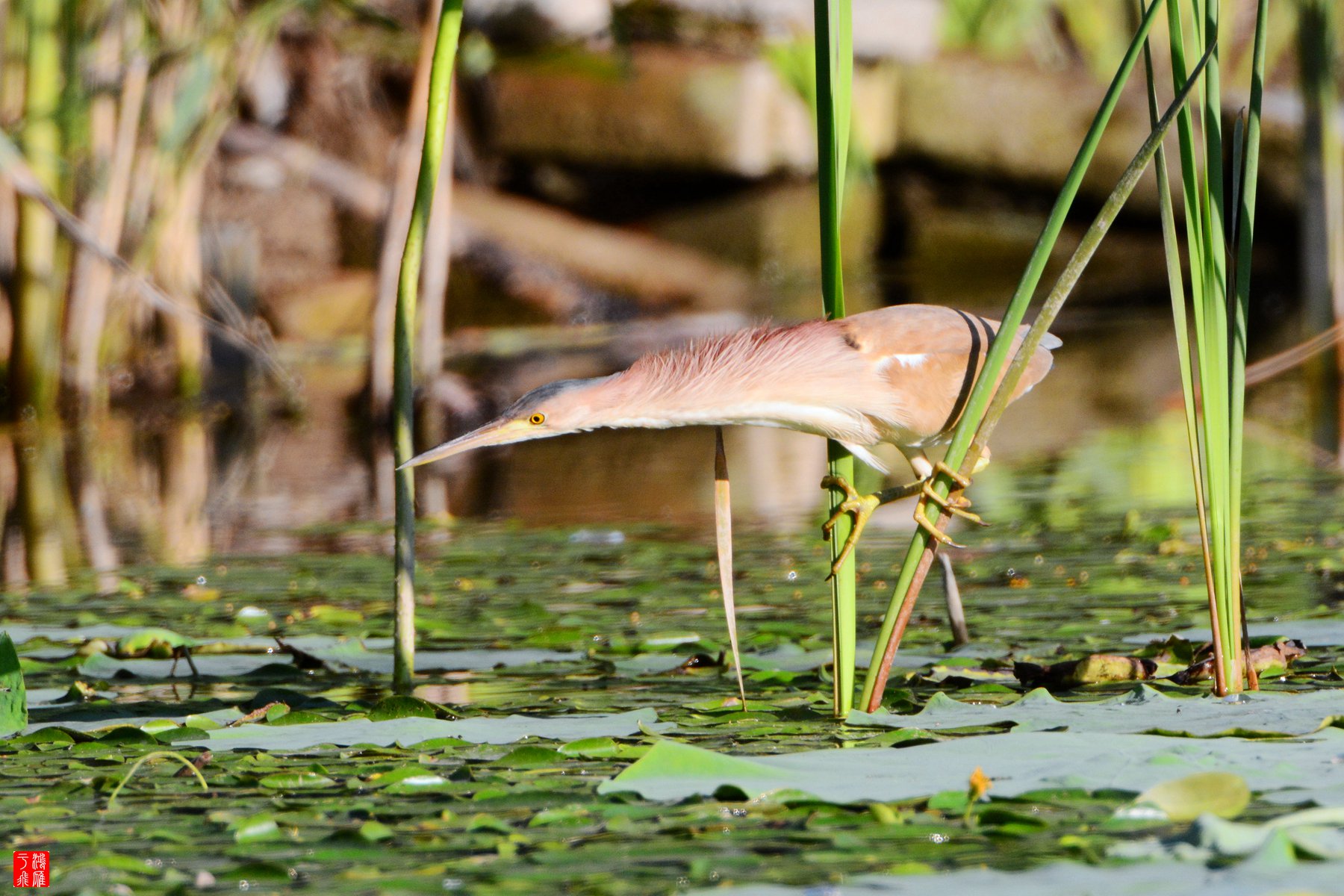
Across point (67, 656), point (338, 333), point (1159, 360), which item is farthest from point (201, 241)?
point (67, 656)

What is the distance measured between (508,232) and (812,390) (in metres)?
9.65

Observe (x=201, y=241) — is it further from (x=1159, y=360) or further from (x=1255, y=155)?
(x=1255, y=155)

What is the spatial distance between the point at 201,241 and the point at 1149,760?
26.5ft

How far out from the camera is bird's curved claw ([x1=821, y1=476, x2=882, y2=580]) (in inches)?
88.8

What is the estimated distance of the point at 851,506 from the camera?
7.64 ft

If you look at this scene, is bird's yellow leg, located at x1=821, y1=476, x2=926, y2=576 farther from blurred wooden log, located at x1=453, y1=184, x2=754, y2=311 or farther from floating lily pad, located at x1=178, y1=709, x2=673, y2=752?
blurred wooden log, located at x1=453, y1=184, x2=754, y2=311

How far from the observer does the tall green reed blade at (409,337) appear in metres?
2.46

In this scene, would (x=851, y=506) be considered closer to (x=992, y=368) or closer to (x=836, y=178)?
(x=992, y=368)

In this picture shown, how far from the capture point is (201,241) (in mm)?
9156

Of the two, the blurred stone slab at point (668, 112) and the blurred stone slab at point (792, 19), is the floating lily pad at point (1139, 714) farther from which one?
the blurred stone slab at point (792, 19)

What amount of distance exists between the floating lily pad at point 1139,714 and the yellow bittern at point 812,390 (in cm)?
25

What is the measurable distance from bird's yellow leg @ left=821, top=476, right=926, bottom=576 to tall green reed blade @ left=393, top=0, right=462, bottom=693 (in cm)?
66

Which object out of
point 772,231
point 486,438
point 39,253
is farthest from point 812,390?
point 772,231

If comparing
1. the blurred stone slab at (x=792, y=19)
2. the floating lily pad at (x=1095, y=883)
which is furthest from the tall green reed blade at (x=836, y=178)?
the blurred stone slab at (x=792, y=19)
